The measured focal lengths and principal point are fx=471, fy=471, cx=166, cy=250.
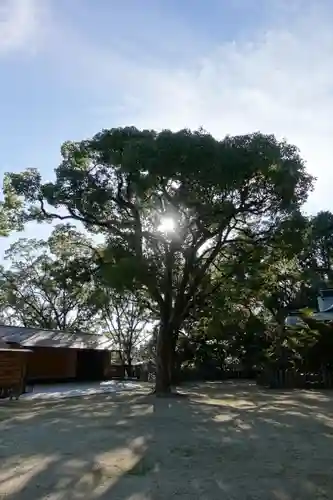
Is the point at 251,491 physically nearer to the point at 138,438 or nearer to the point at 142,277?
the point at 138,438

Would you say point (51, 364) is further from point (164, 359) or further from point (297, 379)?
point (297, 379)

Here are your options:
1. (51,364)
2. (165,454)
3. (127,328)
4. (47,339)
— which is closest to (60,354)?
(51,364)

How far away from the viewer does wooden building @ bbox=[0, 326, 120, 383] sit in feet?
62.8

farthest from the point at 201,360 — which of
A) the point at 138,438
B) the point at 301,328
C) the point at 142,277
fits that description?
the point at 138,438

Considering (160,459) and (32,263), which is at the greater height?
(32,263)

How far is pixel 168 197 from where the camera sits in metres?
13.9

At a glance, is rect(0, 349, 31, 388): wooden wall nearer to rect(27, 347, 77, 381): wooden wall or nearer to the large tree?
the large tree

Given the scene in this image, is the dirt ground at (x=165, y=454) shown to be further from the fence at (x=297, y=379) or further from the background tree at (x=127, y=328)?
the background tree at (x=127, y=328)

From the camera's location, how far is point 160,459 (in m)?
5.35

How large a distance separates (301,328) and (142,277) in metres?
8.68

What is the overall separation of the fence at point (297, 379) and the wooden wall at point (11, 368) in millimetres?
9515

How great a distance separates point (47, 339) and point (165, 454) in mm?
15113

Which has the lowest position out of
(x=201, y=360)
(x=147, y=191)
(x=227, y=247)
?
(x=201, y=360)

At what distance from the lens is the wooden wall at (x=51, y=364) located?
20.8 m
